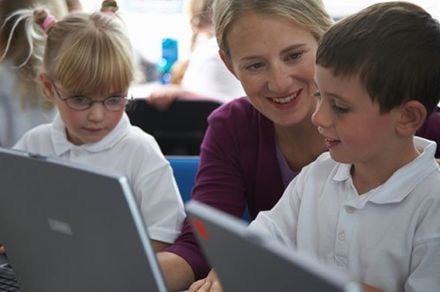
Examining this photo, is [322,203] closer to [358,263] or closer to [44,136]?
[358,263]

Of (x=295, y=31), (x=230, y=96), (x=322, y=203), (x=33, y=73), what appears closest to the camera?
(x=322, y=203)

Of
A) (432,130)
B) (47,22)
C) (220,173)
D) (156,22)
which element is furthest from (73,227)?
(156,22)

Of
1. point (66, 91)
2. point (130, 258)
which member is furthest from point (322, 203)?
point (66, 91)

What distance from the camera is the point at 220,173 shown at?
165 centimetres

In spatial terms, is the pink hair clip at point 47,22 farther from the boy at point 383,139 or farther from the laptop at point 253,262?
the laptop at point 253,262

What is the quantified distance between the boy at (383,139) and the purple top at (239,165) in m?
0.38

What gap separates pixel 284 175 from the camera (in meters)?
1.66

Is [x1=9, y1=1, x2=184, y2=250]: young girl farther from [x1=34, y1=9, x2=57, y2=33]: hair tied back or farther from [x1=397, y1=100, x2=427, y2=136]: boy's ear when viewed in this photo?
[x1=397, y1=100, x2=427, y2=136]: boy's ear

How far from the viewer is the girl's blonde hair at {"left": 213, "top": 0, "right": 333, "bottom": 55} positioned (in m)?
1.49

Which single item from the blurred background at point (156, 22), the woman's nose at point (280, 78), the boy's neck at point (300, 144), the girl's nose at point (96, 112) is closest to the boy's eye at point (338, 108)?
the woman's nose at point (280, 78)

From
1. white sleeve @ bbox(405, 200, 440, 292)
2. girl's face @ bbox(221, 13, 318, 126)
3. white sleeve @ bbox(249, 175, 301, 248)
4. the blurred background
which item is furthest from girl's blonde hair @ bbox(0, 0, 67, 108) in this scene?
the blurred background

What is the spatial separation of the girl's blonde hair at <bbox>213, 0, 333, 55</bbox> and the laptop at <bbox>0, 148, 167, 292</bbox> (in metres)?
0.63

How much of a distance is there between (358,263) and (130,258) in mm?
425

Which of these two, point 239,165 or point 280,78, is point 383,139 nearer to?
point 280,78
